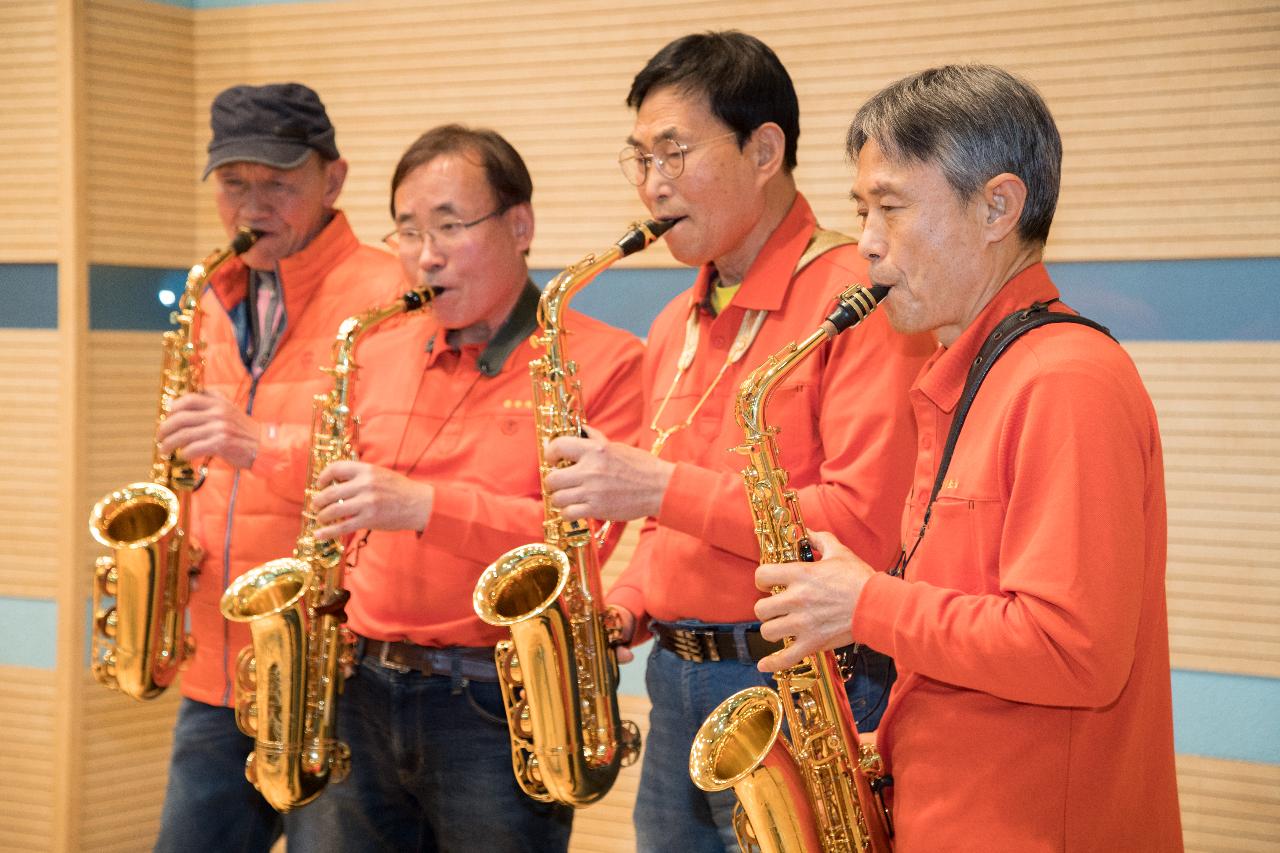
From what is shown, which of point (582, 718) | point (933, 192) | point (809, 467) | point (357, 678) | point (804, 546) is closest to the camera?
point (933, 192)

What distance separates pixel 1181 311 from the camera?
330 cm

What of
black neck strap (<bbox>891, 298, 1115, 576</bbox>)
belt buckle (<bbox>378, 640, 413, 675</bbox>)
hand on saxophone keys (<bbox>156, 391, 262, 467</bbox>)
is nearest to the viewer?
black neck strap (<bbox>891, 298, 1115, 576</bbox>)

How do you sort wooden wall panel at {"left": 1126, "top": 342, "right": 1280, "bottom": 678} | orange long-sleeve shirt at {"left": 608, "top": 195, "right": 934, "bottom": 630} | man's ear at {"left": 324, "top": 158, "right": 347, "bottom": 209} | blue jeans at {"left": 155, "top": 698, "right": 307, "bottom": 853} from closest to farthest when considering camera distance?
orange long-sleeve shirt at {"left": 608, "top": 195, "right": 934, "bottom": 630}
blue jeans at {"left": 155, "top": 698, "right": 307, "bottom": 853}
wooden wall panel at {"left": 1126, "top": 342, "right": 1280, "bottom": 678}
man's ear at {"left": 324, "top": 158, "right": 347, "bottom": 209}

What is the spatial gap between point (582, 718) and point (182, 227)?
286 centimetres

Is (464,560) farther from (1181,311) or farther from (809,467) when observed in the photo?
(1181,311)

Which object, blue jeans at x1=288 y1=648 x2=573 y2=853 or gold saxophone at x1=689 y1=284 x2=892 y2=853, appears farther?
blue jeans at x1=288 y1=648 x2=573 y2=853

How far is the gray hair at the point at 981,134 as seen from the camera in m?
1.82

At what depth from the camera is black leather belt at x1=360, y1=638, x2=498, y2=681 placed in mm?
2695

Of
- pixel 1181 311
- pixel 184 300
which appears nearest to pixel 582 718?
pixel 184 300

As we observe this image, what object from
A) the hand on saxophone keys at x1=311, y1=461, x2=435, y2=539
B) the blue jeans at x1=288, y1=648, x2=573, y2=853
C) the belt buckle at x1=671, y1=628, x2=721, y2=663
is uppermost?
the hand on saxophone keys at x1=311, y1=461, x2=435, y2=539

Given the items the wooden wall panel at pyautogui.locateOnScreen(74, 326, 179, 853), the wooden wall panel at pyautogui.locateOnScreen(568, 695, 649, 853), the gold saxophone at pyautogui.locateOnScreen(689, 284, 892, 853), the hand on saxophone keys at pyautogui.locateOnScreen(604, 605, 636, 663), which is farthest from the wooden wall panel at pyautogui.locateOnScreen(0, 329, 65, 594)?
the gold saxophone at pyautogui.locateOnScreen(689, 284, 892, 853)

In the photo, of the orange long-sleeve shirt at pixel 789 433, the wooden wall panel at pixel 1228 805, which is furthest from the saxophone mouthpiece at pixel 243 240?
the wooden wall panel at pixel 1228 805

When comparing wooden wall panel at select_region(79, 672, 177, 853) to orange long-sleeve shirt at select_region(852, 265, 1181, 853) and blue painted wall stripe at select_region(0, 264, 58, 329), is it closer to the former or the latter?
blue painted wall stripe at select_region(0, 264, 58, 329)

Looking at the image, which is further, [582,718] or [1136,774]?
[582,718]
